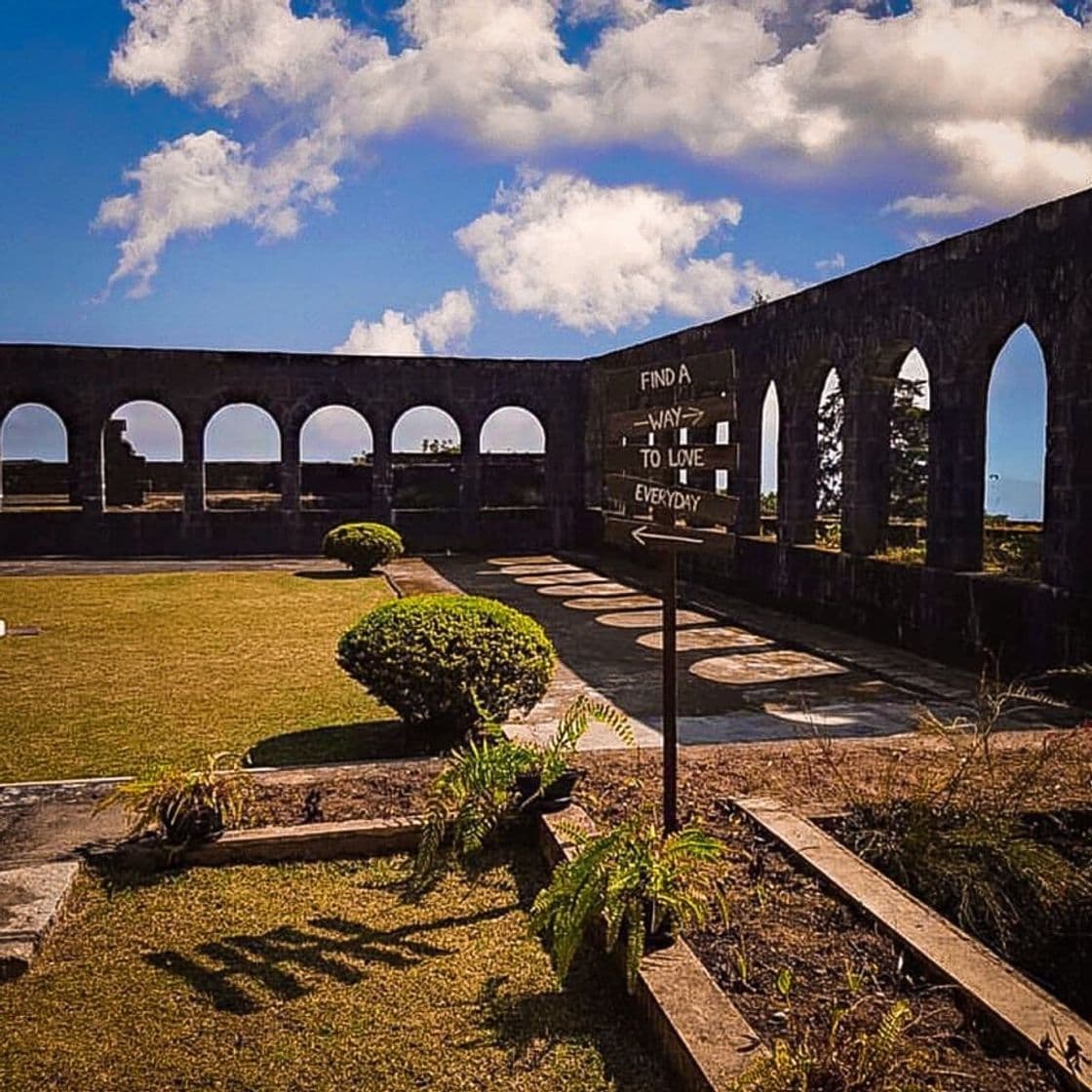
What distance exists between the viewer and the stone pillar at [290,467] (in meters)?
19.5

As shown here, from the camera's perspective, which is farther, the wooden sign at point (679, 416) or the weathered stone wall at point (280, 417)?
the weathered stone wall at point (280, 417)

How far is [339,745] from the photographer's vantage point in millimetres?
5922

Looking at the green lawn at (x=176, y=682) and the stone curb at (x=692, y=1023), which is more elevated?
the stone curb at (x=692, y=1023)

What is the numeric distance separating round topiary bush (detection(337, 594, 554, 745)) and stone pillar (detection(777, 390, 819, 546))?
6.59 meters

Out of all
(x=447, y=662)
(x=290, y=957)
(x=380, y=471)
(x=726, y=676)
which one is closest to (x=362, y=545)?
(x=380, y=471)

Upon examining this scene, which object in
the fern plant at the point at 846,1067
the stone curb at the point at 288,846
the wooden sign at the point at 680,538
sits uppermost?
the wooden sign at the point at 680,538

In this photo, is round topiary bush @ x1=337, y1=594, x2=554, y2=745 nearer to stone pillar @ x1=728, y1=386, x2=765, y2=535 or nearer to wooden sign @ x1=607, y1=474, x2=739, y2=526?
wooden sign @ x1=607, y1=474, x2=739, y2=526

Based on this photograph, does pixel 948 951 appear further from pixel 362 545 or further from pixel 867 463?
pixel 362 545

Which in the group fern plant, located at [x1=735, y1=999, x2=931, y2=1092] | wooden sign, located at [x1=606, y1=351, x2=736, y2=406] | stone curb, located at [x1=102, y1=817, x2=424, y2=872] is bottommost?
stone curb, located at [x1=102, y1=817, x2=424, y2=872]

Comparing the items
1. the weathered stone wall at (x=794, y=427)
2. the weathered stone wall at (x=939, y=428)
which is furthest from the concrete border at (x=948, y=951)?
the weathered stone wall at (x=939, y=428)

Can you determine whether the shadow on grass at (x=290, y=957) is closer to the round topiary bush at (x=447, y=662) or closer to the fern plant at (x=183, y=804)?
the fern plant at (x=183, y=804)

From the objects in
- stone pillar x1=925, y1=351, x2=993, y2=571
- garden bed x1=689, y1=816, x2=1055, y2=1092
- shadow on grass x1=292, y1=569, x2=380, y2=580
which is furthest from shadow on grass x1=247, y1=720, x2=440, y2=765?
shadow on grass x1=292, y1=569, x2=380, y2=580

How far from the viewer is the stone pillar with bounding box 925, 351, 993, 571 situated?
8.73 meters

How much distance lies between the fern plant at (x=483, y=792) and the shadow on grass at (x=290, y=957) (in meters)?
0.45
